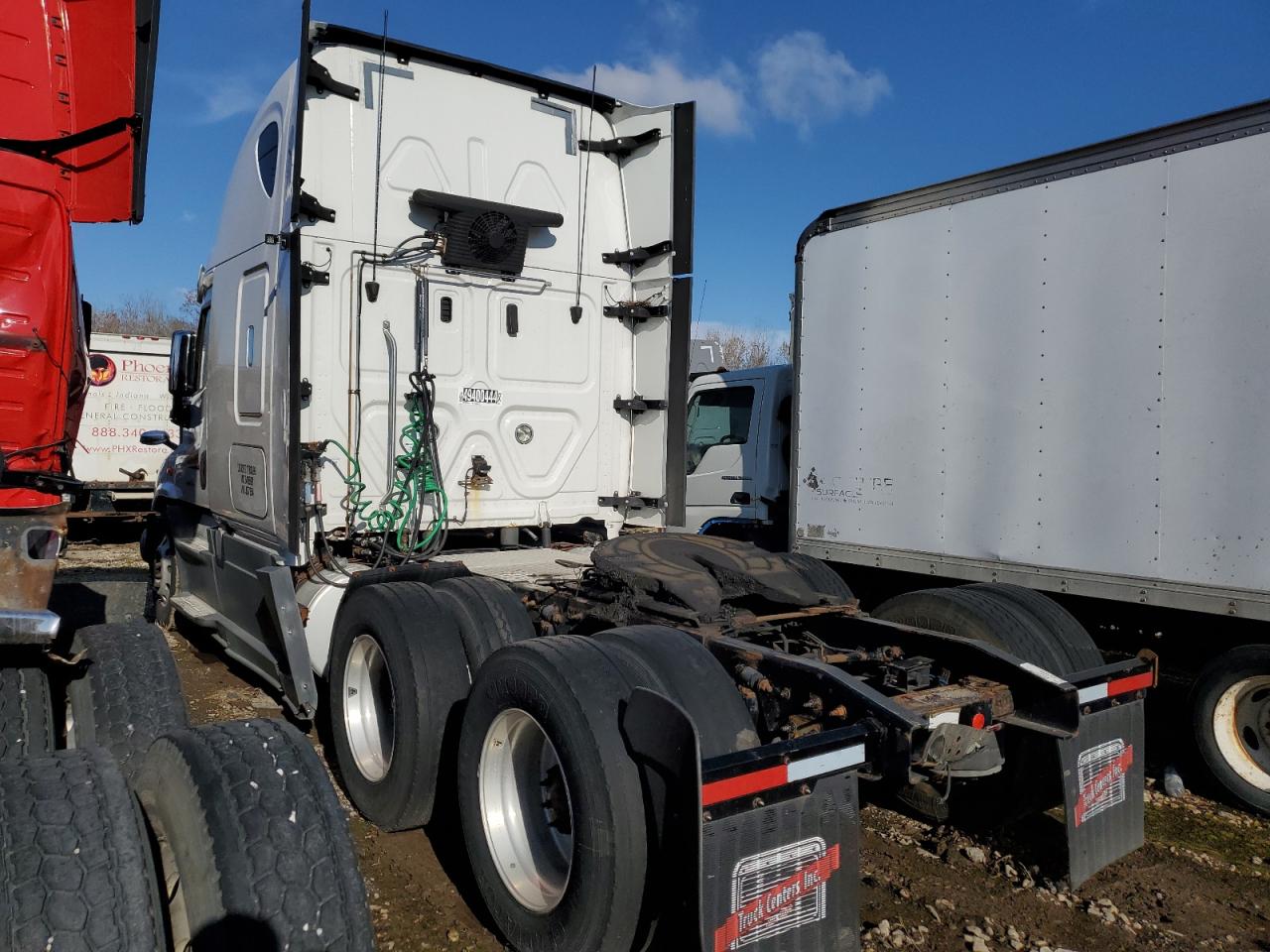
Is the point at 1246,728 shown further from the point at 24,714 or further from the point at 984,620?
the point at 24,714

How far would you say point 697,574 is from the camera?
13.4ft

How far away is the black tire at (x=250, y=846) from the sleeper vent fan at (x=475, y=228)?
3.70m

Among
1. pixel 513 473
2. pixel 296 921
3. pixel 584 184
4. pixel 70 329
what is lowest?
pixel 296 921

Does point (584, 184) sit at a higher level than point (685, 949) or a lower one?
higher

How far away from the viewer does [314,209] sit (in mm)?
4934

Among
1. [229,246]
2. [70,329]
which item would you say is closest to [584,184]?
[229,246]

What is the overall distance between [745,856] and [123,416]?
13583mm

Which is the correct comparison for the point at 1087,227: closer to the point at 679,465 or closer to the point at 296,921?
the point at 679,465

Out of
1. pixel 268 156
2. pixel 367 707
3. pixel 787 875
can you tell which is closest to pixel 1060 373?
pixel 787 875

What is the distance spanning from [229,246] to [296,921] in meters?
5.21

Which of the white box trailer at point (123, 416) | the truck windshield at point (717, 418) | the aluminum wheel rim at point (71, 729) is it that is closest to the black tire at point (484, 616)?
the aluminum wheel rim at point (71, 729)

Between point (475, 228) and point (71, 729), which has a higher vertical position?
point (475, 228)

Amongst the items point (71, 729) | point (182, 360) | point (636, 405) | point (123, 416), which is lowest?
point (71, 729)

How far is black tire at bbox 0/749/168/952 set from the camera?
1.66 m
